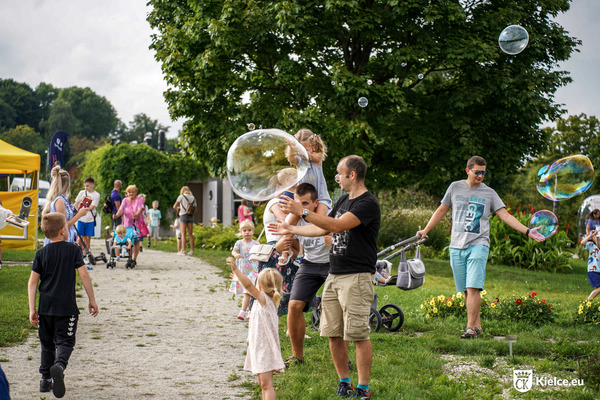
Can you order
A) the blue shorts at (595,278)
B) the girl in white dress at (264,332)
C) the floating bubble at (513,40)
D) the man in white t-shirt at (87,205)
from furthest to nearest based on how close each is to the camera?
the man in white t-shirt at (87,205)
the floating bubble at (513,40)
the blue shorts at (595,278)
the girl in white dress at (264,332)

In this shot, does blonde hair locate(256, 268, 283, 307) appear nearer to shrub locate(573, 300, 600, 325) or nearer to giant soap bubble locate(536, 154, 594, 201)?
giant soap bubble locate(536, 154, 594, 201)

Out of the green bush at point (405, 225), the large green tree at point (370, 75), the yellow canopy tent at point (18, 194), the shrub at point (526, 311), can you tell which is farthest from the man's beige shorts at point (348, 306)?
the green bush at point (405, 225)

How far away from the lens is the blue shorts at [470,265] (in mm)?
6812

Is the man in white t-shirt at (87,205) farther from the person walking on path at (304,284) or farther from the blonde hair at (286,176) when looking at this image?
the blonde hair at (286,176)

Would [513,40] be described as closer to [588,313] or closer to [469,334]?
[588,313]

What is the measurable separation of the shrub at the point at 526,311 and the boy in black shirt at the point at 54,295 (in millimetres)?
5503

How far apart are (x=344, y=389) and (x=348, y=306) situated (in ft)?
2.17

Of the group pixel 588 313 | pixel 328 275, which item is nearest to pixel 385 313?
pixel 588 313

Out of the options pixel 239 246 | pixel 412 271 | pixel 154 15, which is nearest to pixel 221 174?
pixel 154 15

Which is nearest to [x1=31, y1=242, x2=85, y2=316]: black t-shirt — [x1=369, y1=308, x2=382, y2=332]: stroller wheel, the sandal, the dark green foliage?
[x1=369, y1=308, x2=382, y2=332]: stroller wheel

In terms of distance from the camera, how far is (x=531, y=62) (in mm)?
16234

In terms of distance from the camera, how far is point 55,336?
16.0ft

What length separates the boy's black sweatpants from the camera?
15.7 feet

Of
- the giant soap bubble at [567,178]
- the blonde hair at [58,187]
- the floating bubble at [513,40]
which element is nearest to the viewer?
the blonde hair at [58,187]
